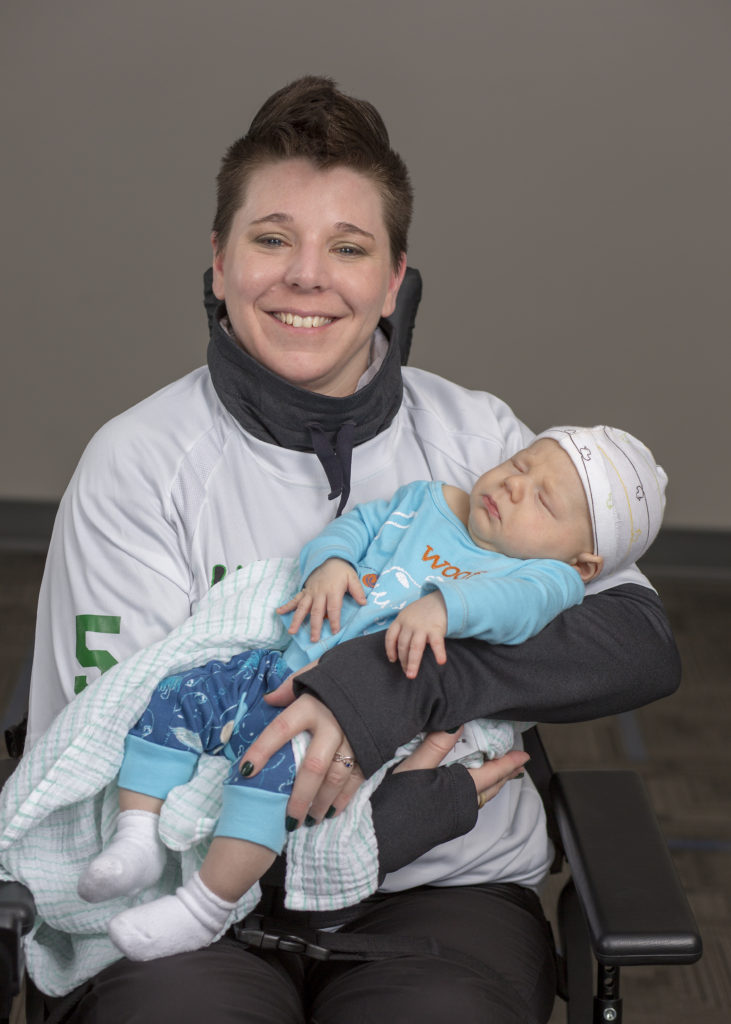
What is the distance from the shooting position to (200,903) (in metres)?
1.37

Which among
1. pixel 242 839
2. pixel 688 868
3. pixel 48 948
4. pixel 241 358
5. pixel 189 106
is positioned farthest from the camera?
pixel 189 106

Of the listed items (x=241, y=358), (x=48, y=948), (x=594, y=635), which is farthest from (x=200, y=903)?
(x=241, y=358)

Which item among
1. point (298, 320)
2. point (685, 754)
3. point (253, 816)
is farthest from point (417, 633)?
point (685, 754)

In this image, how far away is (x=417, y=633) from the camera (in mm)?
1411

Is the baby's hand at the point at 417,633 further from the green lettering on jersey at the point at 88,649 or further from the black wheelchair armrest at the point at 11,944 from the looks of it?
the black wheelchair armrest at the point at 11,944

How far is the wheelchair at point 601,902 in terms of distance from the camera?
52.9 inches

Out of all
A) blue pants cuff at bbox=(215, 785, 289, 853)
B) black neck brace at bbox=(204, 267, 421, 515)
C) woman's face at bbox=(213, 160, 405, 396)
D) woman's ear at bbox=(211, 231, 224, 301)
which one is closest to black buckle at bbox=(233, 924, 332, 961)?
blue pants cuff at bbox=(215, 785, 289, 853)

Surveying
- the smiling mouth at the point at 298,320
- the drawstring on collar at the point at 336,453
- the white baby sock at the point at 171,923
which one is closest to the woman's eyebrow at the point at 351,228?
the smiling mouth at the point at 298,320

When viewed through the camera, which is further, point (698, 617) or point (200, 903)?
point (698, 617)

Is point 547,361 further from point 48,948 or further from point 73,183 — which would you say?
point 48,948

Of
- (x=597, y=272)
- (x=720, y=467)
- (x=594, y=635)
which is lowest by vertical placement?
(x=720, y=467)

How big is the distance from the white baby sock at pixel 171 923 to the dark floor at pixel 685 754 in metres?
1.29

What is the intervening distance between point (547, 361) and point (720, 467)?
77 cm

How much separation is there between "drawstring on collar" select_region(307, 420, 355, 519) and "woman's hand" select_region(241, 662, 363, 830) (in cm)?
34
